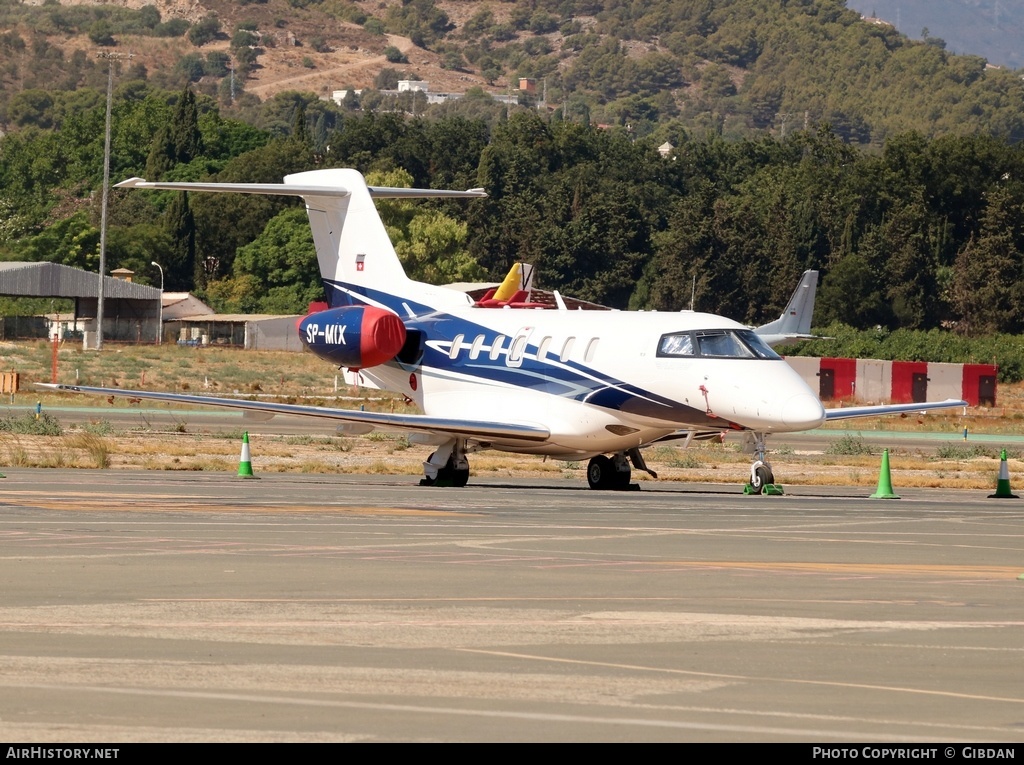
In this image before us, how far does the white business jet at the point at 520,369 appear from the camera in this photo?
26.9 m

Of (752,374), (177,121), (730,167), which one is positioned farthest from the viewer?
(177,121)

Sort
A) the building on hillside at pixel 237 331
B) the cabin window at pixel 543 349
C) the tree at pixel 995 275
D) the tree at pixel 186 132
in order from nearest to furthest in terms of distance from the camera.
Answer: the cabin window at pixel 543 349, the tree at pixel 995 275, the building on hillside at pixel 237 331, the tree at pixel 186 132

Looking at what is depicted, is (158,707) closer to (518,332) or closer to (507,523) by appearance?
(507,523)

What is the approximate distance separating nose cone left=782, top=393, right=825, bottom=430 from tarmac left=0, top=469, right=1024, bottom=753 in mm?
2991

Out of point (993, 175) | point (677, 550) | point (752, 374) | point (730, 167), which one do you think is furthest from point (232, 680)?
point (730, 167)

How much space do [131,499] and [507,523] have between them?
5.64 meters

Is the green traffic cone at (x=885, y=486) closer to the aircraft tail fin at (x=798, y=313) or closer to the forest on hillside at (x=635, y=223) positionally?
the aircraft tail fin at (x=798, y=313)

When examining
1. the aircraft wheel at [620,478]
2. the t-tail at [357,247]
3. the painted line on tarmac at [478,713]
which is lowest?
the painted line on tarmac at [478,713]

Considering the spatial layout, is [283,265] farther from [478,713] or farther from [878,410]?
[478,713]

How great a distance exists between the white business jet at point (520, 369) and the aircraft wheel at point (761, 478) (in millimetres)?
29

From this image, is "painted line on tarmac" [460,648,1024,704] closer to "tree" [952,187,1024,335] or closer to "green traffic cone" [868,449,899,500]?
"green traffic cone" [868,449,899,500]

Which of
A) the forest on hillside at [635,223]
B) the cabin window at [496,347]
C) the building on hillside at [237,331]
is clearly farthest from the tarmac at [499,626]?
the forest on hillside at [635,223]

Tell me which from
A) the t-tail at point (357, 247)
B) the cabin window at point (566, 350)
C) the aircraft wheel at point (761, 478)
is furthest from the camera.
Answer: the t-tail at point (357, 247)

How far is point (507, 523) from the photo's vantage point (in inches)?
829
